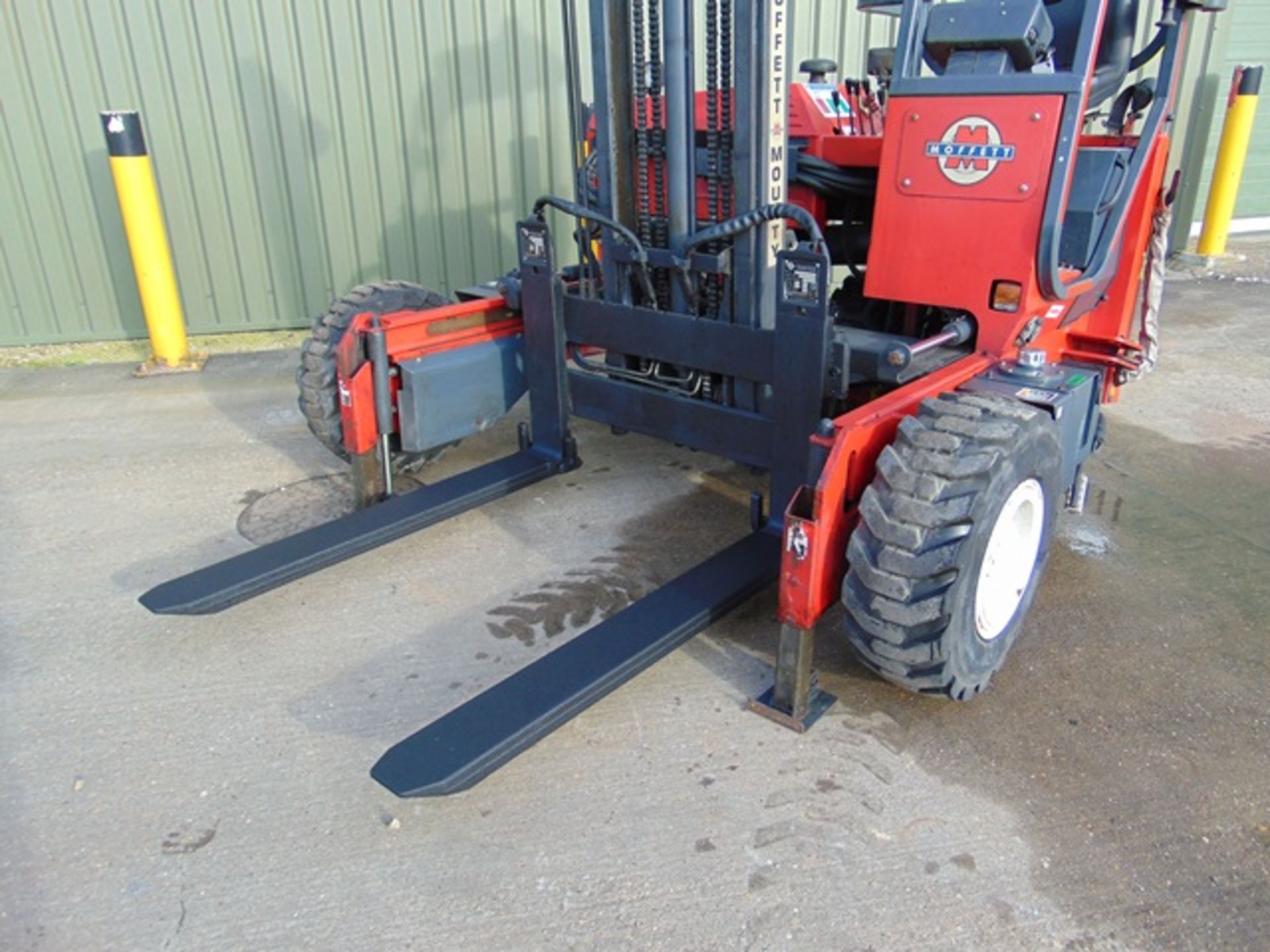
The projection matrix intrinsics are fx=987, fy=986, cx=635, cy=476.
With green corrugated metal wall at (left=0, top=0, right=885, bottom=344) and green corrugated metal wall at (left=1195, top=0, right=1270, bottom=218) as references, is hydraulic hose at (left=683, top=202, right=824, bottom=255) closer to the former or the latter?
green corrugated metal wall at (left=0, top=0, right=885, bottom=344)

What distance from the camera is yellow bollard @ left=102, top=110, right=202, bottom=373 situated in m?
6.18

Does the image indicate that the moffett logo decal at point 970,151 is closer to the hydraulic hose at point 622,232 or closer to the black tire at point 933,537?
the black tire at point 933,537

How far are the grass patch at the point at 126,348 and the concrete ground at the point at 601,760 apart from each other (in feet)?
9.53

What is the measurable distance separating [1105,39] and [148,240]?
5671mm

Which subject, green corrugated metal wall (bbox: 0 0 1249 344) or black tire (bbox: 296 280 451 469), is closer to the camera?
black tire (bbox: 296 280 451 469)

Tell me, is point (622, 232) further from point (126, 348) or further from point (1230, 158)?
point (1230, 158)

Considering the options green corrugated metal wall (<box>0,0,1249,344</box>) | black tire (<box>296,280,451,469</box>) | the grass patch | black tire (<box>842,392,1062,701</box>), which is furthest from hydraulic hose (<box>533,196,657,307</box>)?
the grass patch

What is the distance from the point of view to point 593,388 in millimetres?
4324

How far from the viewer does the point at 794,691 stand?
2957mm

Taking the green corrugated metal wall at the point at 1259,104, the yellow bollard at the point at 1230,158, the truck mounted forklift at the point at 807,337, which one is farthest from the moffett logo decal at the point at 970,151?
the green corrugated metal wall at the point at 1259,104

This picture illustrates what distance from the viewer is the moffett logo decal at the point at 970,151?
332 centimetres

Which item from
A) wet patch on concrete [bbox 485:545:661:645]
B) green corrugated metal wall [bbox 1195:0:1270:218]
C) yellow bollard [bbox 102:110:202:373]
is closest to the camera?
wet patch on concrete [bbox 485:545:661:645]

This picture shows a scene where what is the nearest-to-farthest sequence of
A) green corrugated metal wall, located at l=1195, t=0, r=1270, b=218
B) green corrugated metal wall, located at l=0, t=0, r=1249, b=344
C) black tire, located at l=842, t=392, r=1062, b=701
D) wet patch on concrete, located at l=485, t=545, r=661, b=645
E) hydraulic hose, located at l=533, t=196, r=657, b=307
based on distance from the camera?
black tire, located at l=842, t=392, r=1062, b=701 → wet patch on concrete, located at l=485, t=545, r=661, b=645 → hydraulic hose, located at l=533, t=196, r=657, b=307 → green corrugated metal wall, located at l=0, t=0, r=1249, b=344 → green corrugated metal wall, located at l=1195, t=0, r=1270, b=218

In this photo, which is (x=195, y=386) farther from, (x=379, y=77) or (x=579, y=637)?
(x=579, y=637)
